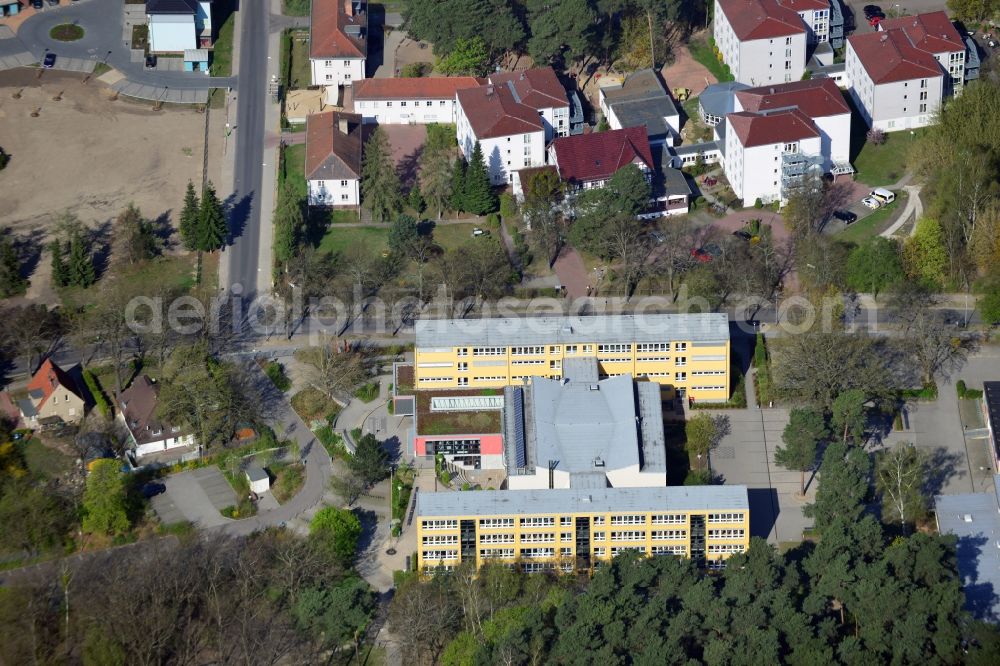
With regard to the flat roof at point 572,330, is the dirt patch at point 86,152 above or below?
above

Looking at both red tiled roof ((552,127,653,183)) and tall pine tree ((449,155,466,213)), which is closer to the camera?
tall pine tree ((449,155,466,213))

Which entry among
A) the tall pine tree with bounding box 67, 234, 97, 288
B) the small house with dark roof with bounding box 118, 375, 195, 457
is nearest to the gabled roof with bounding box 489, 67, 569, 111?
the tall pine tree with bounding box 67, 234, 97, 288

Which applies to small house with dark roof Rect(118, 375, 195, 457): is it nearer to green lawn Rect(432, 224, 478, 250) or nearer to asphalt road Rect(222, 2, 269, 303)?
asphalt road Rect(222, 2, 269, 303)

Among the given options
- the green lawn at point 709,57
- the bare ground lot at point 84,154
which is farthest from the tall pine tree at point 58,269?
the green lawn at point 709,57

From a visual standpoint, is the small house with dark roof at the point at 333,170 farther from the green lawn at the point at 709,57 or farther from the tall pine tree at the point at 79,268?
the green lawn at the point at 709,57

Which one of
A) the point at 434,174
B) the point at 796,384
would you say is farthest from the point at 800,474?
the point at 434,174

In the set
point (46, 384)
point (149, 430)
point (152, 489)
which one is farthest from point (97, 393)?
point (152, 489)
